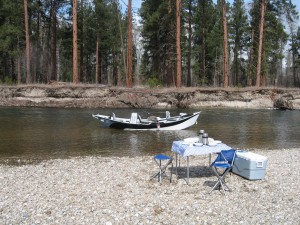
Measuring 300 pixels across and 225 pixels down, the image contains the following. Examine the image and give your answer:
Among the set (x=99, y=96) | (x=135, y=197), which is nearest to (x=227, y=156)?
(x=135, y=197)

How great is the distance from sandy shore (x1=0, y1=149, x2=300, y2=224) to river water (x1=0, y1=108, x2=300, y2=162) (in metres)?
3.25

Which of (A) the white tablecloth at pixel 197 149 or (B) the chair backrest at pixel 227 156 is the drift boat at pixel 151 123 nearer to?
(A) the white tablecloth at pixel 197 149

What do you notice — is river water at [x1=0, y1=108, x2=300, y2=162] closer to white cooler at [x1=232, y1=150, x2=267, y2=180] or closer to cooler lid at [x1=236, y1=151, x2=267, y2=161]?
cooler lid at [x1=236, y1=151, x2=267, y2=161]

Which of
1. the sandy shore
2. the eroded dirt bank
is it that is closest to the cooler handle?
the sandy shore

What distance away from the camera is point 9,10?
41.2 meters

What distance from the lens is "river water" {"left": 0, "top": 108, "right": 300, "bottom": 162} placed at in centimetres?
1417

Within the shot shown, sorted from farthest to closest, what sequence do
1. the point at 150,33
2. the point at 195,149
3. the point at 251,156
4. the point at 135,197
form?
1. the point at 150,33
2. the point at 251,156
3. the point at 195,149
4. the point at 135,197

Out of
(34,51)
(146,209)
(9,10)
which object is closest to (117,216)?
(146,209)

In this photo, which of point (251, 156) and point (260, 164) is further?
point (251, 156)

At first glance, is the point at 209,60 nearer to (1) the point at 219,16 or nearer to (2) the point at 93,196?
(1) the point at 219,16

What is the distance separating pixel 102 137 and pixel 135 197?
1065cm

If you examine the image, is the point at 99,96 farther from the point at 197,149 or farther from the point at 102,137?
the point at 197,149

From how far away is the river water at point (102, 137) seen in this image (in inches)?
558

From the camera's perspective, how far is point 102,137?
1806 centimetres
